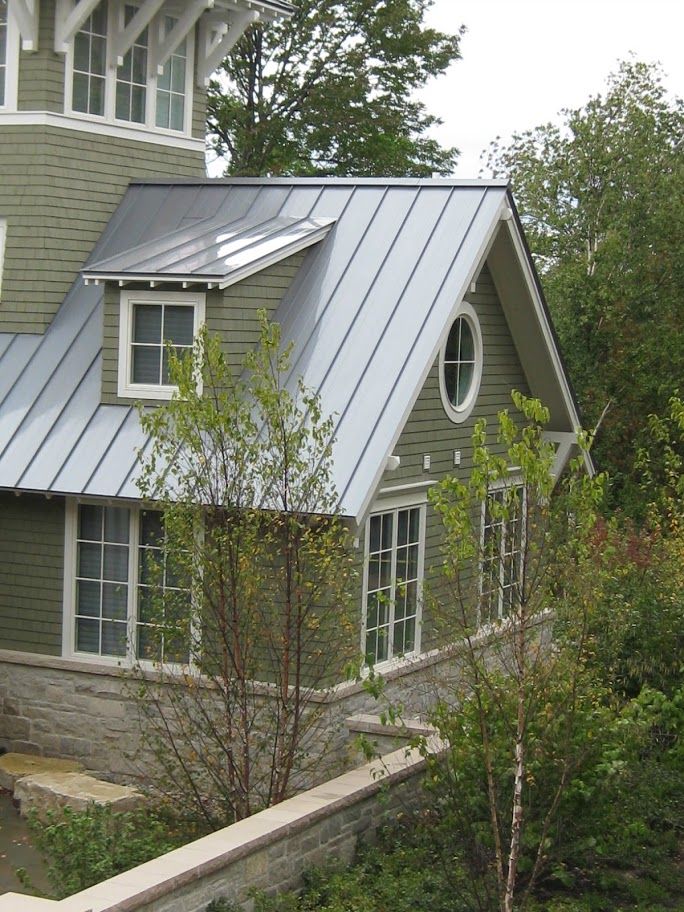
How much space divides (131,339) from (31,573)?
2510 millimetres

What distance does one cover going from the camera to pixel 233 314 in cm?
1345

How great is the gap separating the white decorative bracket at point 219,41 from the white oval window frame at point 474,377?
482 cm

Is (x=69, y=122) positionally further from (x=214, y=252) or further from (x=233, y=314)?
(x=233, y=314)

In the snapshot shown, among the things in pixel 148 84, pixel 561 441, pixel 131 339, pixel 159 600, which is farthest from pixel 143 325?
pixel 561 441

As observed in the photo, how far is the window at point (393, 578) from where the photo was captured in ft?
44.1

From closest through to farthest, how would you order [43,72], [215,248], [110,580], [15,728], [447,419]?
[110,580], [215,248], [15,728], [447,419], [43,72]

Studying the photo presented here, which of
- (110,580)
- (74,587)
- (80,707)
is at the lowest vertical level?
(80,707)

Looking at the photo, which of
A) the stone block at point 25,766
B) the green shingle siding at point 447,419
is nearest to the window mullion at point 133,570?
the stone block at point 25,766

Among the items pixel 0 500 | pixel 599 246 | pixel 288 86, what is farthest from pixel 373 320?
pixel 288 86

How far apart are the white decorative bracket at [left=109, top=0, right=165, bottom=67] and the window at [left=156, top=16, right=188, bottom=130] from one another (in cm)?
72

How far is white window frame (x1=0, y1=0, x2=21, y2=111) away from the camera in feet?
50.3

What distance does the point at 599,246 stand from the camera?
26.8m

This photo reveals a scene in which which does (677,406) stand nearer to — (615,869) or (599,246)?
(615,869)

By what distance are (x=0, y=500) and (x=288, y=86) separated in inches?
839
